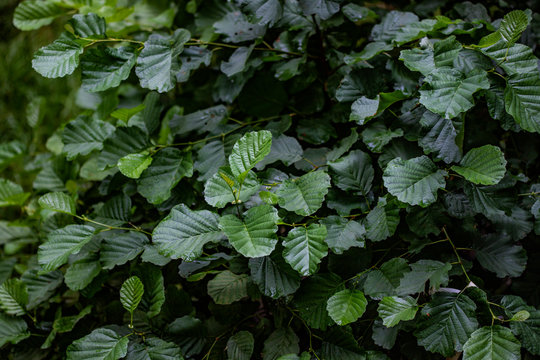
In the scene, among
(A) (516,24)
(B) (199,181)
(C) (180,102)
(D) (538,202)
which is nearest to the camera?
(A) (516,24)

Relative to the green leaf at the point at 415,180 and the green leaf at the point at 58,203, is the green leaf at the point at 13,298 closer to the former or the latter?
the green leaf at the point at 58,203

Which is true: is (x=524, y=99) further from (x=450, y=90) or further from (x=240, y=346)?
(x=240, y=346)

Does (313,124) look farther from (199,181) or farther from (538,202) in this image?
(538,202)

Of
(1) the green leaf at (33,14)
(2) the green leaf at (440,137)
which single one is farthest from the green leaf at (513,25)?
(1) the green leaf at (33,14)

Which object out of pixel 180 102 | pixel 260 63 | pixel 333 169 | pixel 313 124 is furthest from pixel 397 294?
pixel 180 102

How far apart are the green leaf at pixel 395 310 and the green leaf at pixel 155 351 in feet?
1.27

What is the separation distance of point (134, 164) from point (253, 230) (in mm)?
359

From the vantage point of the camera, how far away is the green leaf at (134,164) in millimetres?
915

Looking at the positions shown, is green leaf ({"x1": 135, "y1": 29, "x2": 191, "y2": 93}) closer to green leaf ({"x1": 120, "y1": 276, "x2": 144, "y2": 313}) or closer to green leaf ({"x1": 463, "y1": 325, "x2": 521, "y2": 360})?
green leaf ({"x1": 120, "y1": 276, "x2": 144, "y2": 313})

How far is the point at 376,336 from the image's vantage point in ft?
2.69

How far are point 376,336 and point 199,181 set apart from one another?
0.50 metres

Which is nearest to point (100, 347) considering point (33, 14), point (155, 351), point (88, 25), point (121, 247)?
point (155, 351)

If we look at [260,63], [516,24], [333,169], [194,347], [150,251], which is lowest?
[194,347]

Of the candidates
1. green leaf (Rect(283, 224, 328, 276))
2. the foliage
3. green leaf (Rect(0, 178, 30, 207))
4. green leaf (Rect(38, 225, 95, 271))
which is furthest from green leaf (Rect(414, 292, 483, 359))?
green leaf (Rect(0, 178, 30, 207))
